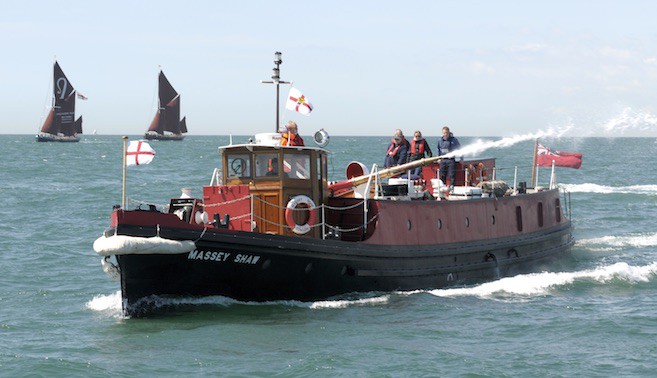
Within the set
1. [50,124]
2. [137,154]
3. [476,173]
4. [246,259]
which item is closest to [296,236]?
[246,259]

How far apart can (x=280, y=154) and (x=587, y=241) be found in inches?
681

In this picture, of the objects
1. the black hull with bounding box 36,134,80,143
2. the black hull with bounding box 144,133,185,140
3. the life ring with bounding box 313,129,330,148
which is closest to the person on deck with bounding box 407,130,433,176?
the life ring with bounding box 313,129,330,148

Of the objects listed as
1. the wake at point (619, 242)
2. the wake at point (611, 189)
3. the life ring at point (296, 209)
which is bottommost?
the wake at point (619, 242)

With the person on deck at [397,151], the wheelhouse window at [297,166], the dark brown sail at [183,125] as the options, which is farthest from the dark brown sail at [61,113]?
the wheelhouse window at [297,166]

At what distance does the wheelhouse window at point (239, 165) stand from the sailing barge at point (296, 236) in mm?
21

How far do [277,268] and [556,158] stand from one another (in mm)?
13942

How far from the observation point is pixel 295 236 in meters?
20.2

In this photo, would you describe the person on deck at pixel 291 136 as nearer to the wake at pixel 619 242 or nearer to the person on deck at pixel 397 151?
the person on deck at pixel 397 151

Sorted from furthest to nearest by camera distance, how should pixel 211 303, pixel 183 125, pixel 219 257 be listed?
pixel 183 125 < pixel 211 303 < pixel 219 257

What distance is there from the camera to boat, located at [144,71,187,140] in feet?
543

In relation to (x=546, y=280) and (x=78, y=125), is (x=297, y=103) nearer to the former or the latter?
(x=546, y=280)

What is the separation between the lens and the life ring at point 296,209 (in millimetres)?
20562

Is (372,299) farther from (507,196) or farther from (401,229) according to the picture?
(507,196)

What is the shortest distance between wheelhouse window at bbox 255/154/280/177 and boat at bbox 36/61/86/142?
5317 inches
